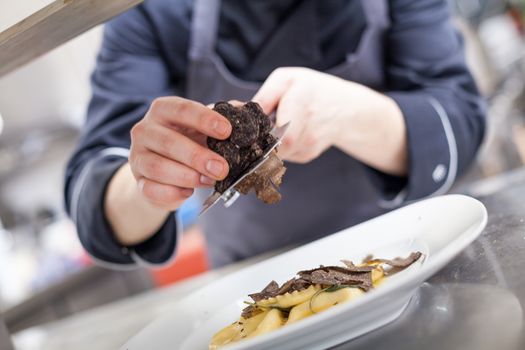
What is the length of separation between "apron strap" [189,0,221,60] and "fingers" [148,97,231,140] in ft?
1.30

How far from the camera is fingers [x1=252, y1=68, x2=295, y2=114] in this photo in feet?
1.75

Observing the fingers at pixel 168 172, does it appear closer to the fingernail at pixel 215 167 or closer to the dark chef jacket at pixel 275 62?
the fingernail at pixel 215 167

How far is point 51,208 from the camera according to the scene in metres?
2.52

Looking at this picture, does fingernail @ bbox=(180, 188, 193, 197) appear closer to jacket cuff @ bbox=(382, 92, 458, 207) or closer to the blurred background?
jacket cuff @ bbox=(382, 92, 458, 207)

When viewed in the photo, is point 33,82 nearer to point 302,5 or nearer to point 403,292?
point 302,5

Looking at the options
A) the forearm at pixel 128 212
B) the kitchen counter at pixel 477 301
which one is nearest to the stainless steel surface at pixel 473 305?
the kitchen counter at pixel 477 301

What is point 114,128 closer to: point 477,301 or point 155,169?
point 155,169

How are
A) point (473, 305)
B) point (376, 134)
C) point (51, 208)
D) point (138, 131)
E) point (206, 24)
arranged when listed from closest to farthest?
1. point (473, 305)
2. point (138, 131)
3. point (376, 134)
4. point (206, 24)
5. point (51, 208)

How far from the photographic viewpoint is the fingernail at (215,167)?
48 centimetres

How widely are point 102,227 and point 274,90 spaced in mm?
408

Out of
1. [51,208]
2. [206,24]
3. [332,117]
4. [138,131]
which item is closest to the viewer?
[138,131]

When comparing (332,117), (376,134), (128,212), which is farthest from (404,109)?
(128,212)

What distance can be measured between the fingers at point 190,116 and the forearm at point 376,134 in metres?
0.25

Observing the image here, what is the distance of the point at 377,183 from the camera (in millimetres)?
877
